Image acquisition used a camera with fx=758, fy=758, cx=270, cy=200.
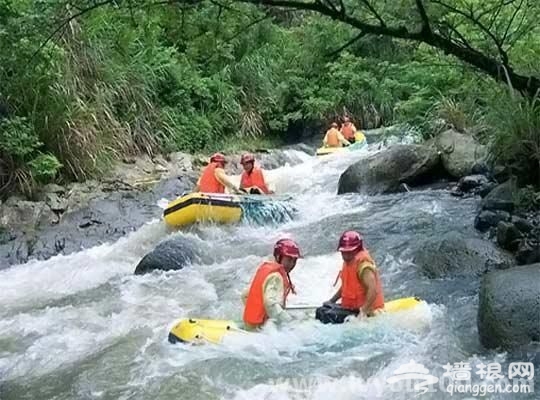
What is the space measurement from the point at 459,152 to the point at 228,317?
17.6 ft

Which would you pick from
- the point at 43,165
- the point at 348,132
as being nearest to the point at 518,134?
the point at 43,165

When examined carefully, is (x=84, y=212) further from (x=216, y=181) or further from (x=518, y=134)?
(x=518, y=134)

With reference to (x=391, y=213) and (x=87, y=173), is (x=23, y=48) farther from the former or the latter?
(x=391, y=213)

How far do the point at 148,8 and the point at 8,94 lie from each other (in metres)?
5.02

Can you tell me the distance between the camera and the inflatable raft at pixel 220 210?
368 inches

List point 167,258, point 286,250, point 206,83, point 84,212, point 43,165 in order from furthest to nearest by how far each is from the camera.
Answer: point 206,83 < point 84,212 < point 43,165 < point 167,258 < point 286,250

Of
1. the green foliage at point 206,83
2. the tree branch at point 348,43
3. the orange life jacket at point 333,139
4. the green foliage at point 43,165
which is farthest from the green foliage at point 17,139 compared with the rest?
the orange life jacket at point 333,139

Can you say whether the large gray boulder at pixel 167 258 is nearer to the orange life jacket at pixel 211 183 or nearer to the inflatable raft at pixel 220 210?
the inflatable raft at pixel 220 210

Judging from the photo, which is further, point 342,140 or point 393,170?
point 342,140

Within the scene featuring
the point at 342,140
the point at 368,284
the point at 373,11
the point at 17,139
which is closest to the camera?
the point at 368,284

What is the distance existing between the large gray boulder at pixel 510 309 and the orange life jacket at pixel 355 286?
73cm

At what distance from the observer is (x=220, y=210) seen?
9.45m

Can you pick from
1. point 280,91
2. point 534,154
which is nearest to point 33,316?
point 534,154

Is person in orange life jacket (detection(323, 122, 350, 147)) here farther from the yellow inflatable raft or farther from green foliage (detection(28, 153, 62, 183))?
green foliage (detection(28, 153, 62, 183))
